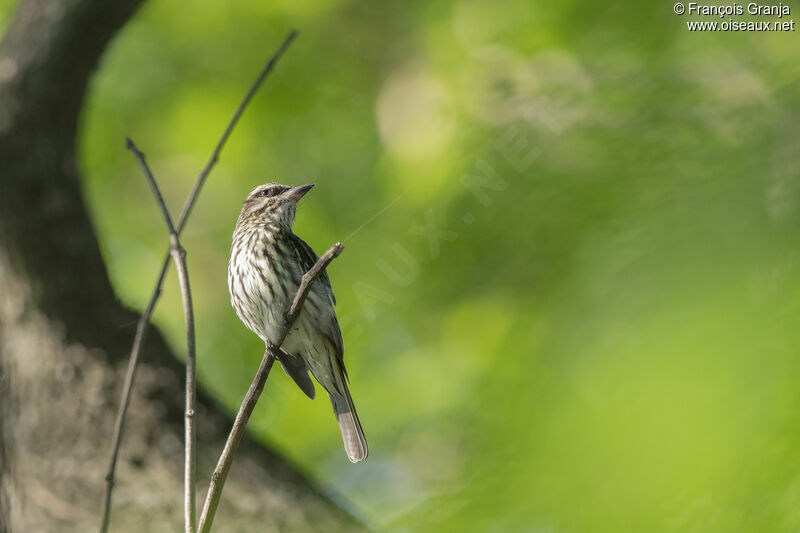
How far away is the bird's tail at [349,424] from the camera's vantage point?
2717 mm

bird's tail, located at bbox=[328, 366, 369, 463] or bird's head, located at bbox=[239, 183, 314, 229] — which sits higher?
bird's head, located at bbox=[239, 183, 314, 229]

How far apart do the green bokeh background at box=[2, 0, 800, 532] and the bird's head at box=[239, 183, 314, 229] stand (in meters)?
0.39

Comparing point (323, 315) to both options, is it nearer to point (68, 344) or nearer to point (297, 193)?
point (297, 193)

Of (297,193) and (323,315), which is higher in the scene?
(297,193)

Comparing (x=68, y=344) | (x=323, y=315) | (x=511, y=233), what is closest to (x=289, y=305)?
(x=323, y=315)

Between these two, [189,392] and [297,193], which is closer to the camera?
[189,392]

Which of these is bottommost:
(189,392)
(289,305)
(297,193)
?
(189,392)

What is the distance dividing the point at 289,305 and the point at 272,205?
1.91 ft

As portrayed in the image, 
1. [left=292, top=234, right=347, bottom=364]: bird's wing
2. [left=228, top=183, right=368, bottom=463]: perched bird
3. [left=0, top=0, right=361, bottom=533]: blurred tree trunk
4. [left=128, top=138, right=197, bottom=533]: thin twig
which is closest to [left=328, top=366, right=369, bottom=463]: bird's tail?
[left=228, top=183, right=368, bottom=463]: perched bird

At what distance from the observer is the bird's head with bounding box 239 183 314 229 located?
3.25 metres

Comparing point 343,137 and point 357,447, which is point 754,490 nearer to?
point 357,447

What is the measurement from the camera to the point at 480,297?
10.5 feet

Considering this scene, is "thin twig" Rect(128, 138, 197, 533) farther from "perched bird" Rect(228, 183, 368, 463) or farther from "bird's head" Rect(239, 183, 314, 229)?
"bird's head" Rect(239, 183, 314, 229)

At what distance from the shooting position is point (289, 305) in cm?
286
